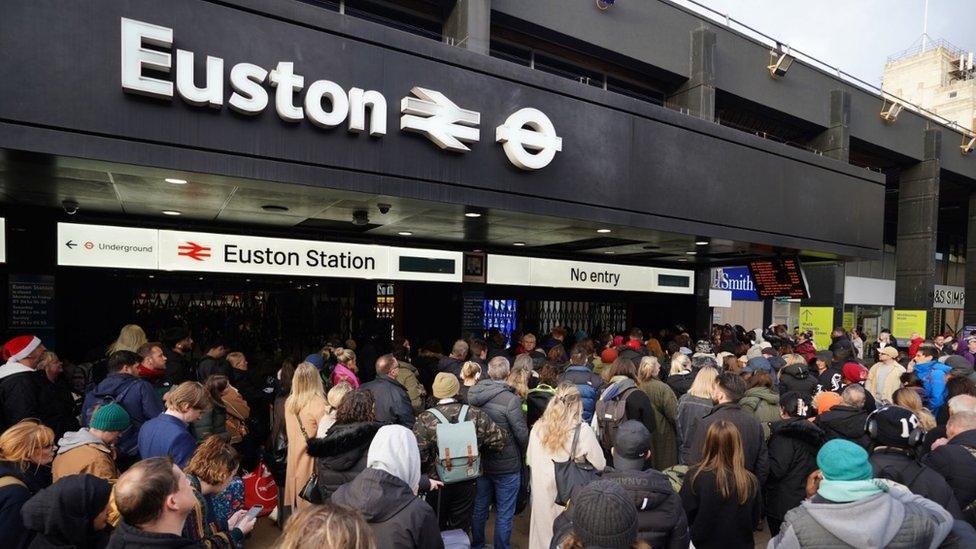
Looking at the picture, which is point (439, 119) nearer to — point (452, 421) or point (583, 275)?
point (452, 421)

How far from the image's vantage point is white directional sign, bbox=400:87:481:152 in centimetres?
514

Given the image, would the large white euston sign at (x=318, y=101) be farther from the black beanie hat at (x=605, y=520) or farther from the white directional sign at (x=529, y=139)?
the black beanie hat at (x=605, y=520)

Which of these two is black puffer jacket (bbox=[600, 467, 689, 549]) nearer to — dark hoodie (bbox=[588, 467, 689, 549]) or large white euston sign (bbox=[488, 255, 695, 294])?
dark hoodie (bbox=[588, 467, 689, 549])

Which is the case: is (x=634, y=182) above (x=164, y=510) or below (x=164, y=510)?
above

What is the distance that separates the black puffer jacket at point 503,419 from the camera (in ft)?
13.5

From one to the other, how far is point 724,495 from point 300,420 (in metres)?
3.25

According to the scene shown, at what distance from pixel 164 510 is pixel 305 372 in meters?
2.51

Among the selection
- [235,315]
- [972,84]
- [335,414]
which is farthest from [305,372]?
[972,84]

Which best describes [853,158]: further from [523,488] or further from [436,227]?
[523,488]

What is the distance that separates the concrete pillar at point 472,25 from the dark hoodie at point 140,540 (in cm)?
714

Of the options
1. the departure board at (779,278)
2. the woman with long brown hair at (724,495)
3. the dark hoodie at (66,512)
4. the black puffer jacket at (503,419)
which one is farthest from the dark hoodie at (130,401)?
the departure board at (779,278)

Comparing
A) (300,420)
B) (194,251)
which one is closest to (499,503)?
(300,420)

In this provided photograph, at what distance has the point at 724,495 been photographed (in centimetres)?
298

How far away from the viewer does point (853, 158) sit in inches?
586
